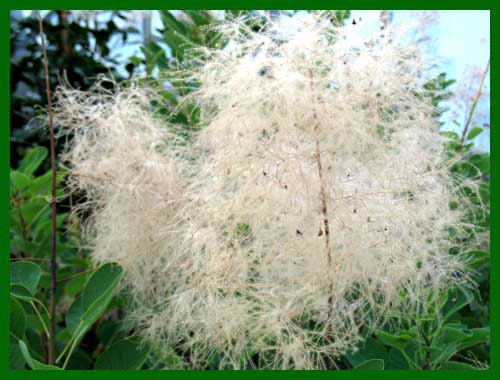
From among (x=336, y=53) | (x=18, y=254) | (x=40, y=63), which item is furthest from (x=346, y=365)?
(x=40, y=63)

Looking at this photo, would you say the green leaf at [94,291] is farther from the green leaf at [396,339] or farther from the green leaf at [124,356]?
the green leaf at [396,339]

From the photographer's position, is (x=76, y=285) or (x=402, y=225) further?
(x=76, y=285)

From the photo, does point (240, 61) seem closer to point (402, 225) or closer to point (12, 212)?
point (402, 225)

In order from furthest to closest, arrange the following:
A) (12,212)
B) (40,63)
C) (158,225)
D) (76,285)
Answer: (40,63)
(12,212)
(76,285)
(158,225)

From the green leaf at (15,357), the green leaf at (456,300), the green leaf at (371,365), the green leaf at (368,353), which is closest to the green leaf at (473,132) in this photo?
the green leaf at (456,300)

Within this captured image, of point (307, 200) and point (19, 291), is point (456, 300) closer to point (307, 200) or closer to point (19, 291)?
point (307, 200)
